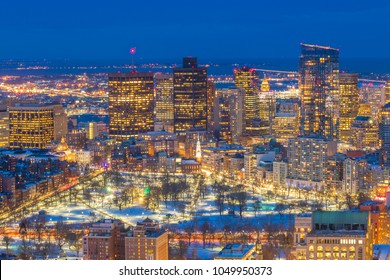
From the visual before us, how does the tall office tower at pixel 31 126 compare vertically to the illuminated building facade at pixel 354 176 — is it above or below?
above

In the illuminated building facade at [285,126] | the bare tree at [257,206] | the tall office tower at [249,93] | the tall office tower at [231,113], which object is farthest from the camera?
the tall office tower at [249,93]

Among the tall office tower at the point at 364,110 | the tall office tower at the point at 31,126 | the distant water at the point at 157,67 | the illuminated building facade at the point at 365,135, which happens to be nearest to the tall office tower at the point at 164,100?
the distant water at the point at 157,67

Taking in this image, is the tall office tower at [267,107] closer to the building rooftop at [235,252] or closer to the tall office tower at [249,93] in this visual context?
the tall office tower at [249,93]

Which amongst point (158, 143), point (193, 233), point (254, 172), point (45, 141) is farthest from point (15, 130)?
point (193, 233)

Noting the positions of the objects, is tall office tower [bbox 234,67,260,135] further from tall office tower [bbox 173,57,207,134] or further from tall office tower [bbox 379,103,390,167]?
tall office tower [bbox 379,103,390,167]

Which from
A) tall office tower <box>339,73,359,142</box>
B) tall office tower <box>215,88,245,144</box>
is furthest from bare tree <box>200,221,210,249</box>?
tall office tower <box>339,73,359,142</box>

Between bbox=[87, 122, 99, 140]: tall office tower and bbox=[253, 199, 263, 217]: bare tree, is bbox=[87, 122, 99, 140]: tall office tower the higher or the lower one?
the higher one

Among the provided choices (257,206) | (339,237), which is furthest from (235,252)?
(257,206)
